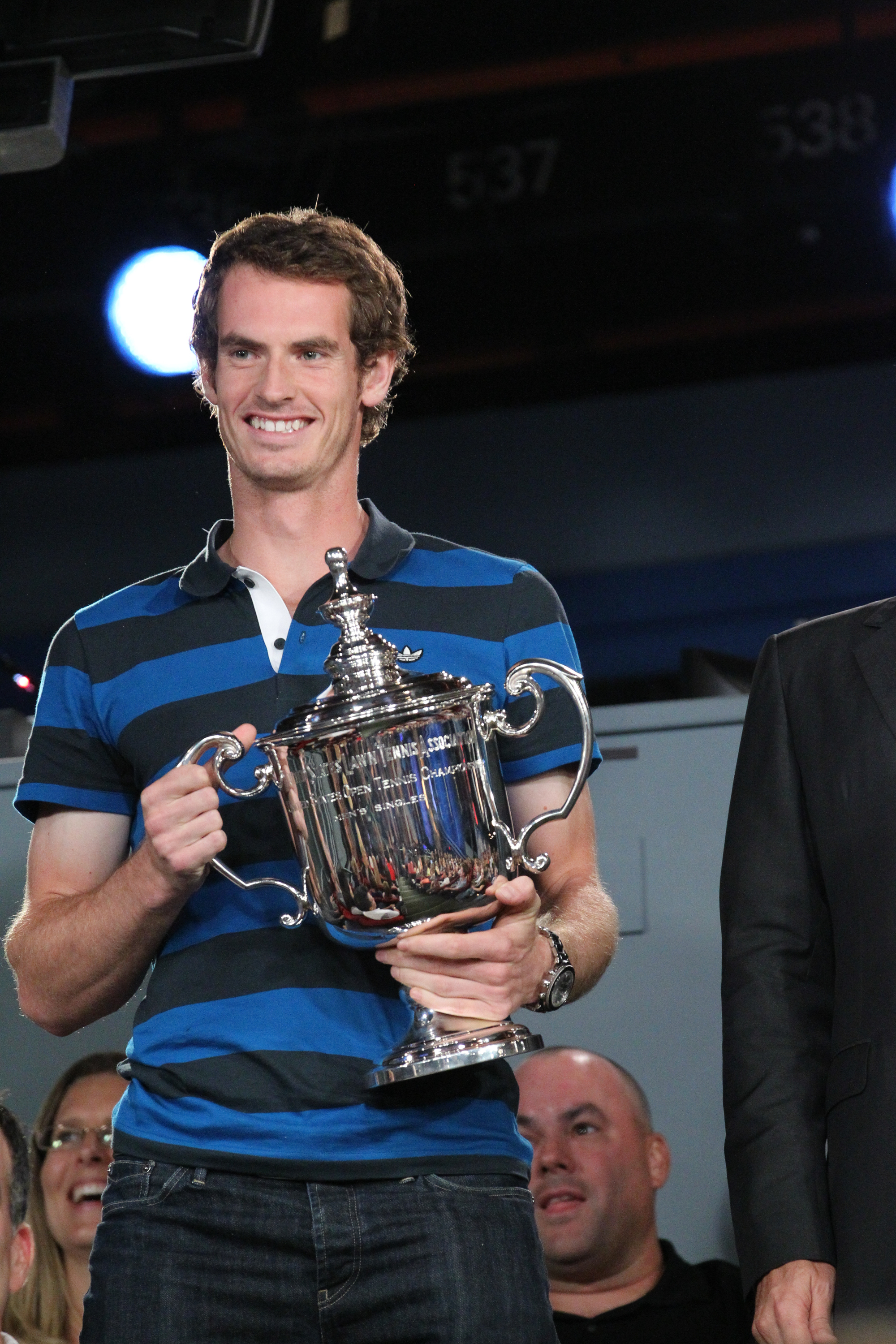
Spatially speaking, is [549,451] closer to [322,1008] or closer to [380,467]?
[380,467]

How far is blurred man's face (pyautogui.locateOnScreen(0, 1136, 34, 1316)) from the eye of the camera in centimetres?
219

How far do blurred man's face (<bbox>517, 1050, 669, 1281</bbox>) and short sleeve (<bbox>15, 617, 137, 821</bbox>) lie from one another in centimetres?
144

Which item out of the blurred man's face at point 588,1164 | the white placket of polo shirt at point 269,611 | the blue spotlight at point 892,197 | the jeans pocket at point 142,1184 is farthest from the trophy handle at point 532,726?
the blue spotlight at point 892,197

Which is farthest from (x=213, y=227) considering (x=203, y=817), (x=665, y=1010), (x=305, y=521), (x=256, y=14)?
(x=203, y=817)

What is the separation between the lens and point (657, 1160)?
116 inches

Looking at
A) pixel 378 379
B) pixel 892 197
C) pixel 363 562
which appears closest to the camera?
pixel 363 562

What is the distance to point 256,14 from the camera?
9.80 ft

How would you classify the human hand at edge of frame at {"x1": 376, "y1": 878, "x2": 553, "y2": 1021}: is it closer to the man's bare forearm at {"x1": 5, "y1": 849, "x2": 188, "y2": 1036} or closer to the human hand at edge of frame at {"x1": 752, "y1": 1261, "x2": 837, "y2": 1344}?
the man's bare forearm at {"x1": 5, "y1": 849, "x2": 188, "y2": 1036}

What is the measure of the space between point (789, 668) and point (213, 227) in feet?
8.00

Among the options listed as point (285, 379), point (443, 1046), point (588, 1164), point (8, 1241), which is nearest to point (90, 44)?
point (285, 379)

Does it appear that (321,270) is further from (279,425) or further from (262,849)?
(262,849)

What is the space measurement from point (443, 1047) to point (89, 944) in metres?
0.38

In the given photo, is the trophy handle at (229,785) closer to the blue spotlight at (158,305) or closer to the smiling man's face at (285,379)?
the smiling man's face at (285,379)

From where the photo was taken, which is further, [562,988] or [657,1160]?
[657,1160]
